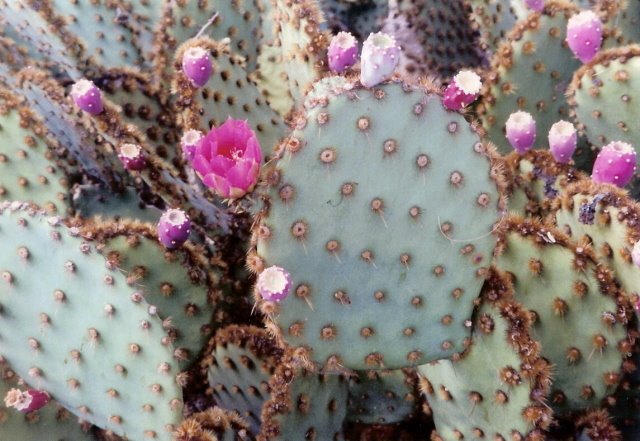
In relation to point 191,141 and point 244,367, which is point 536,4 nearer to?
point 191,141

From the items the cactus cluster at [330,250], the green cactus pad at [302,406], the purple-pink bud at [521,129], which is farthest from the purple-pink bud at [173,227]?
the purple-pink bud at [521,129]

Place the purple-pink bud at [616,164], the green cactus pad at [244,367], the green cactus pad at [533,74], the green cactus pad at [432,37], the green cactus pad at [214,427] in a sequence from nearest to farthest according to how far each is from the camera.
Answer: the green cactus pad at [214,427]
the purple-pink bud at [616,164]
the green cactus pad at [244,367]
the green cactus pad at [533,74]
the green cactus pad at [432,37]

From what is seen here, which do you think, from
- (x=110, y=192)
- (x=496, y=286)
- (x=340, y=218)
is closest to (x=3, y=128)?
(x=110, y=192)

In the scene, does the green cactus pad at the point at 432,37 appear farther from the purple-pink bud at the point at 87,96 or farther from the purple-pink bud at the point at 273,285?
the purple-pink bud at the point at 273,285

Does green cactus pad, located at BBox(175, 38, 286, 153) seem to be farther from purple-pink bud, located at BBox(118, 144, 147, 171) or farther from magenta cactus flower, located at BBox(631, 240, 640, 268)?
magenta cactus flower, located at BBox(631, 240, 640, 268)

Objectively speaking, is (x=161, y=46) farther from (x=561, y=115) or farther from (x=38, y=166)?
(x=561, y=115)

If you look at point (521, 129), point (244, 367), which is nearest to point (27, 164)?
point (244, 367)

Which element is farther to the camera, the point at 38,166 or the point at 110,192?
the point at 110,192
